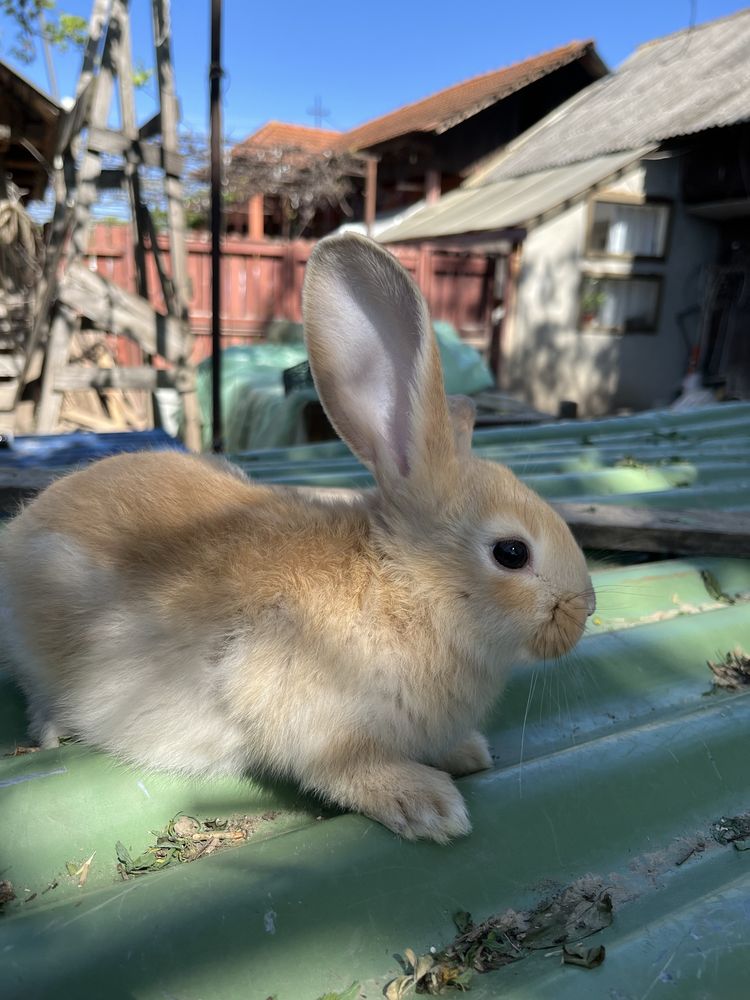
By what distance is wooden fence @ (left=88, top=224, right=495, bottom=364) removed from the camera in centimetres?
1308

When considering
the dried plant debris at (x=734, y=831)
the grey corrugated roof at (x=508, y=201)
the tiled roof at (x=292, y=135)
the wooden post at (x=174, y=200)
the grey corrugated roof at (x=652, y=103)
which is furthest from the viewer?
the tiled roof at (x=292, y=135)

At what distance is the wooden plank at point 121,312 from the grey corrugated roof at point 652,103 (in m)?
9.76

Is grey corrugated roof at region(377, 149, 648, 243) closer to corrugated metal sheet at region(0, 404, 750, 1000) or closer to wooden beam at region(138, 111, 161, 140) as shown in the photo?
wooden beam at region(138, 111, 161, 140)

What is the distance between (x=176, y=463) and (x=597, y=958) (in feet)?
4.18

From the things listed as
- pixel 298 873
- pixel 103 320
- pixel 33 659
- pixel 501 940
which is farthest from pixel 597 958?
pixel 103 320

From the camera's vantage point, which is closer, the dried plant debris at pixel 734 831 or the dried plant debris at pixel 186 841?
the dried plant debris at pixel 186 841

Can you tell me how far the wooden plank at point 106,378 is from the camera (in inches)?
237

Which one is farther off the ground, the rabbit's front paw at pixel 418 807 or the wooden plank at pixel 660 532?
the wooden plank at pixel 660 532

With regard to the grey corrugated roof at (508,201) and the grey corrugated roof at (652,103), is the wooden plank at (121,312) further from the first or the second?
the grey corrugated roof at (652,103)

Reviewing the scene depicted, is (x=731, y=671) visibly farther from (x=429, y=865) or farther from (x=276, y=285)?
(x=276, y=285)

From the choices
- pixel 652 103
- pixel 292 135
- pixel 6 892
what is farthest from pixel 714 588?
pixel 292 135

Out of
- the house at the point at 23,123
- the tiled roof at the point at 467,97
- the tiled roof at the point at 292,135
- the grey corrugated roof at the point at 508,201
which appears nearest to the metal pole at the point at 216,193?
the house at the point at 23,123

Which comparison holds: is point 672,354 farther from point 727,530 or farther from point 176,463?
point 176,463

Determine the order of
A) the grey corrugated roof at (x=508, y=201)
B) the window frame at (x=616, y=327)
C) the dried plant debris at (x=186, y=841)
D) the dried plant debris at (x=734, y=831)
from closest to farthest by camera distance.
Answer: the dried plant debris at (x=186, y=841) < the dried plant debris at (x=734, y=831) < the grey corrugated roof at (x=508, y=201) < the window frame at (x=616, y=327)
